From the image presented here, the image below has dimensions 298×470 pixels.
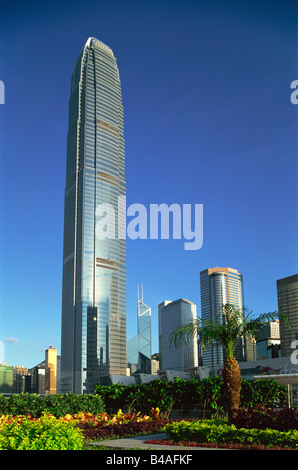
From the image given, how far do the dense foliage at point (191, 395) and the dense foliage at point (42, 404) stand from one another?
226 cm

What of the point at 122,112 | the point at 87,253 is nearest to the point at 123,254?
the point at 87,253

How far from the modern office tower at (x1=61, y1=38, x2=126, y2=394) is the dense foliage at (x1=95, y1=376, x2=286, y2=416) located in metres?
145

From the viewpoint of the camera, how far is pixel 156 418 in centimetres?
1705

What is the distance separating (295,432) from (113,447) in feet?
13.0

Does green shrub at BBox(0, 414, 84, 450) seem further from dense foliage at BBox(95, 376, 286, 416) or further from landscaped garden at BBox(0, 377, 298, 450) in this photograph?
dense foliage at BBox(95, 376, 286, 416)

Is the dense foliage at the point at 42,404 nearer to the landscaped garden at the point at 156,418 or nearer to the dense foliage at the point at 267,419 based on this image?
the landscaped garden at the point at 156,418

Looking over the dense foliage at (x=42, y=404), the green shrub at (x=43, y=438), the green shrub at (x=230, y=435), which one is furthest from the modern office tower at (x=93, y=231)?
the green shrub at (x=43, y=438)

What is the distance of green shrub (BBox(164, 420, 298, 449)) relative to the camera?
10.0 meters

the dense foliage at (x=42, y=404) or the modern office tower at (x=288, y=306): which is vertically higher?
the modern office tower at (x=288, y=306)

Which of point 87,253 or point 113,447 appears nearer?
point 113,447

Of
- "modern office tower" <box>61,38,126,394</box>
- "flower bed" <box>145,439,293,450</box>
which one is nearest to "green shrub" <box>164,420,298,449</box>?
"flower bed" <box>145,439,293,450</box>

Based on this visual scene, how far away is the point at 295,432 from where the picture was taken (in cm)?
1016

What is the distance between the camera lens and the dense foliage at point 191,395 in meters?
18.3

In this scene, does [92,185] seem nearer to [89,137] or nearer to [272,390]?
[89,137]
